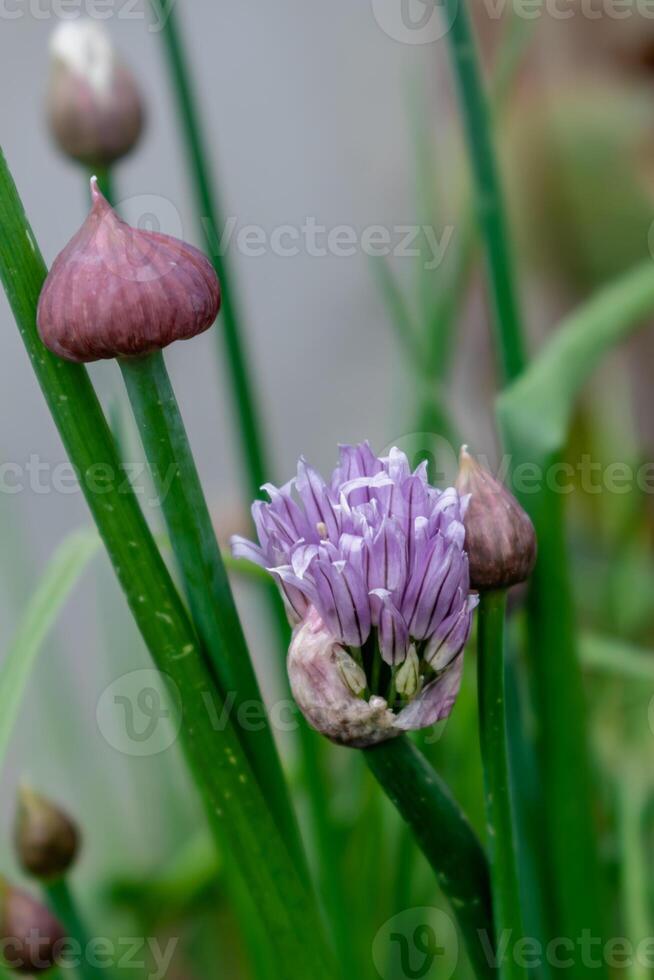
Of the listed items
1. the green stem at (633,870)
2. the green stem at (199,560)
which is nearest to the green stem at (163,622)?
the green stem at (199,560)

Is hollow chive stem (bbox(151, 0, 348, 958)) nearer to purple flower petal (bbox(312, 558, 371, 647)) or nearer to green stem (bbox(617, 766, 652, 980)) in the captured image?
green stem (bbox(617, 766, 652, 980))

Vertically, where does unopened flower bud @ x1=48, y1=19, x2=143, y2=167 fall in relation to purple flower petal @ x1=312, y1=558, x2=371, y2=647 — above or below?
above

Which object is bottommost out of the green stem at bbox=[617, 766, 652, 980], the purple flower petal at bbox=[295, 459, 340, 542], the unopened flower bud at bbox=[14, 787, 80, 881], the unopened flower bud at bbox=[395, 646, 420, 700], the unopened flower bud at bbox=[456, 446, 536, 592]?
the green stem at bbox=[617, 766, 652, 980]

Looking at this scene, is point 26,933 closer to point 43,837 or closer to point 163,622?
point 43,837

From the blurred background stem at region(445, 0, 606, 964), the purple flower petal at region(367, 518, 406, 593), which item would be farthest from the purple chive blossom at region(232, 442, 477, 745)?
the blurred background stem at region(445, 0, 606, 964)

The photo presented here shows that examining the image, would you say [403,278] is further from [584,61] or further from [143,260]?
[143,260]

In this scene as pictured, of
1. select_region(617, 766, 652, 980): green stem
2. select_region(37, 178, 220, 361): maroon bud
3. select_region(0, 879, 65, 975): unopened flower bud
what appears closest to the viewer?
select_region(37, 178, 220, 361): maroon bud
